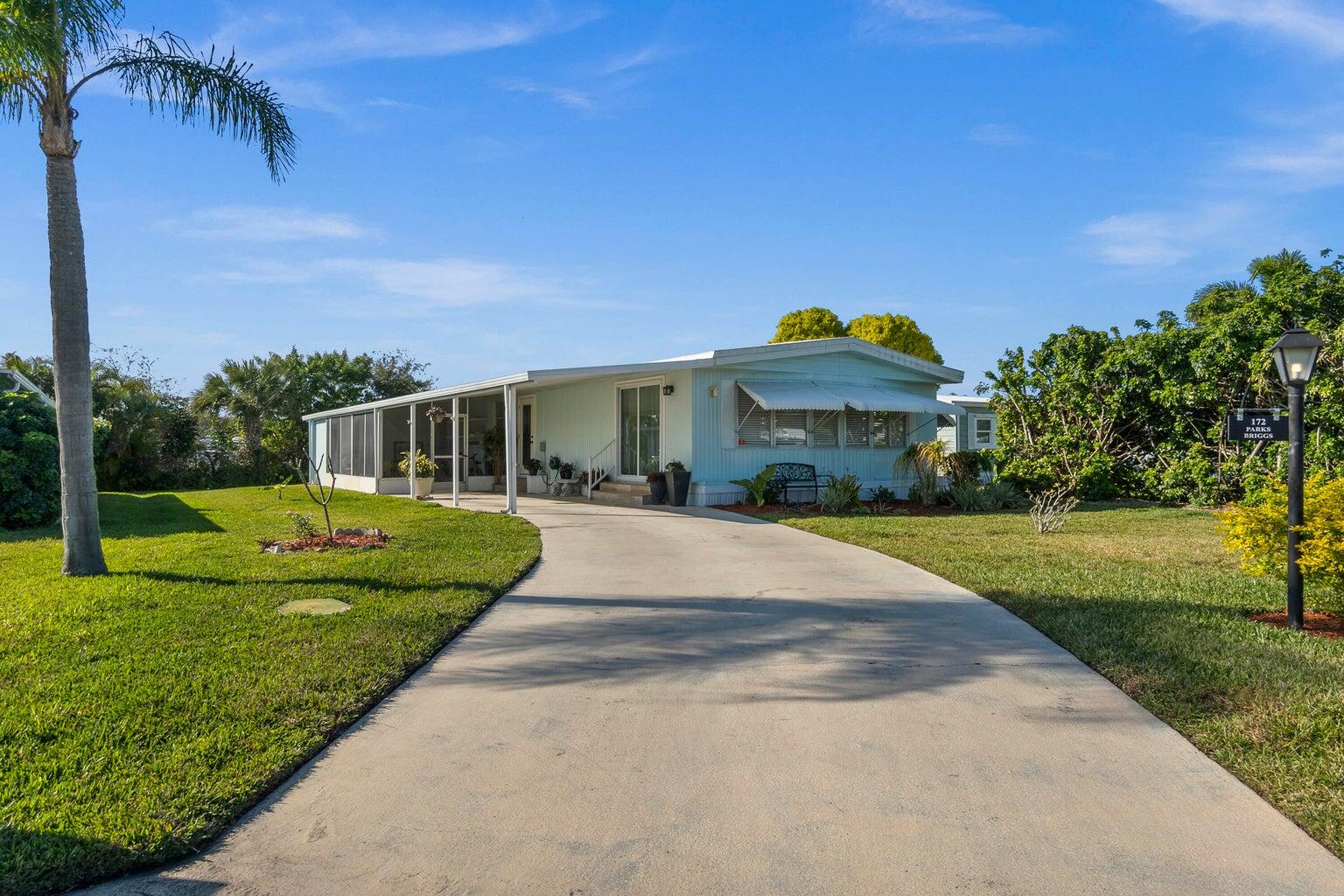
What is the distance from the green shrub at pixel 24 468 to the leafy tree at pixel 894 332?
26.0m

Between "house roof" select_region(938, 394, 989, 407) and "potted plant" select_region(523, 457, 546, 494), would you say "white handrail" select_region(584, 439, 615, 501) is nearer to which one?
"potted plant" select_region(523, 457, 546, 494)

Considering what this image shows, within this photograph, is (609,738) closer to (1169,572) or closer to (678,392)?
(1169,572)

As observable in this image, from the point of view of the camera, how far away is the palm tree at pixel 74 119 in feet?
23.2

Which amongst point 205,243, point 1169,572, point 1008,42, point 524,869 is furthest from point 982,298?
point 524,869

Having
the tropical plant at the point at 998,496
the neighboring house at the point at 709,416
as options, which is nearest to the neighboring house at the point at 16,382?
the neighboring house at the point at 709,416

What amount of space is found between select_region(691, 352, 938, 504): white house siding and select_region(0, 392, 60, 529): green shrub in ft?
32.8

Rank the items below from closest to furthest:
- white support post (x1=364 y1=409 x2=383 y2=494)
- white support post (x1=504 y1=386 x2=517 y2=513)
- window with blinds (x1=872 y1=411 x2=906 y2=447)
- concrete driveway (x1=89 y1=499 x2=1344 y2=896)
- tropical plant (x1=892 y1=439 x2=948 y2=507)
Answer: concrete driveway (x1=89 y1=499 x2=1344 y2=896)
white support post (x1=504 y1=386 x2=517 y2=513)
tropical plant (x1=892 y1=439 x2=948 y2=507)
window with blinds (x1=872 y1=411 x2=906 y2=447)
white support post (x1=364 y1=409 x2=383 y2=494)

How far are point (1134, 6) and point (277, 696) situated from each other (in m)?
11.9

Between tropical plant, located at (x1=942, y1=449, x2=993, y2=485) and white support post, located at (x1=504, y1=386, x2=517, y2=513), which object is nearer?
white support post, located at (x1=504, y1=386, x2=517, y2=513)

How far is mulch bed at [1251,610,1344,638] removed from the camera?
563 centimetres

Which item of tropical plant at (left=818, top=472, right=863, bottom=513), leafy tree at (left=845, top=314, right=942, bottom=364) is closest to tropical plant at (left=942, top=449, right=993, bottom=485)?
tropical plant at (left=818, top=472, right=863, bottom=513)

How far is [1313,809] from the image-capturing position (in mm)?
3059

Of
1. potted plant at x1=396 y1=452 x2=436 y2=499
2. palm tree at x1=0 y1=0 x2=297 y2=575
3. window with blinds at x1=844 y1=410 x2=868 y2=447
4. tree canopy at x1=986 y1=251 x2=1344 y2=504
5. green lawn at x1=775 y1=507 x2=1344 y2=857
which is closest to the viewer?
green lawn at x1=775 y1=507 x2=1344 y2=857

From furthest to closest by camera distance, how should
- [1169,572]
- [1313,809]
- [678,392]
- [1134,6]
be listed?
[678,392], [1134,6], [1169,572], [1313,809]
